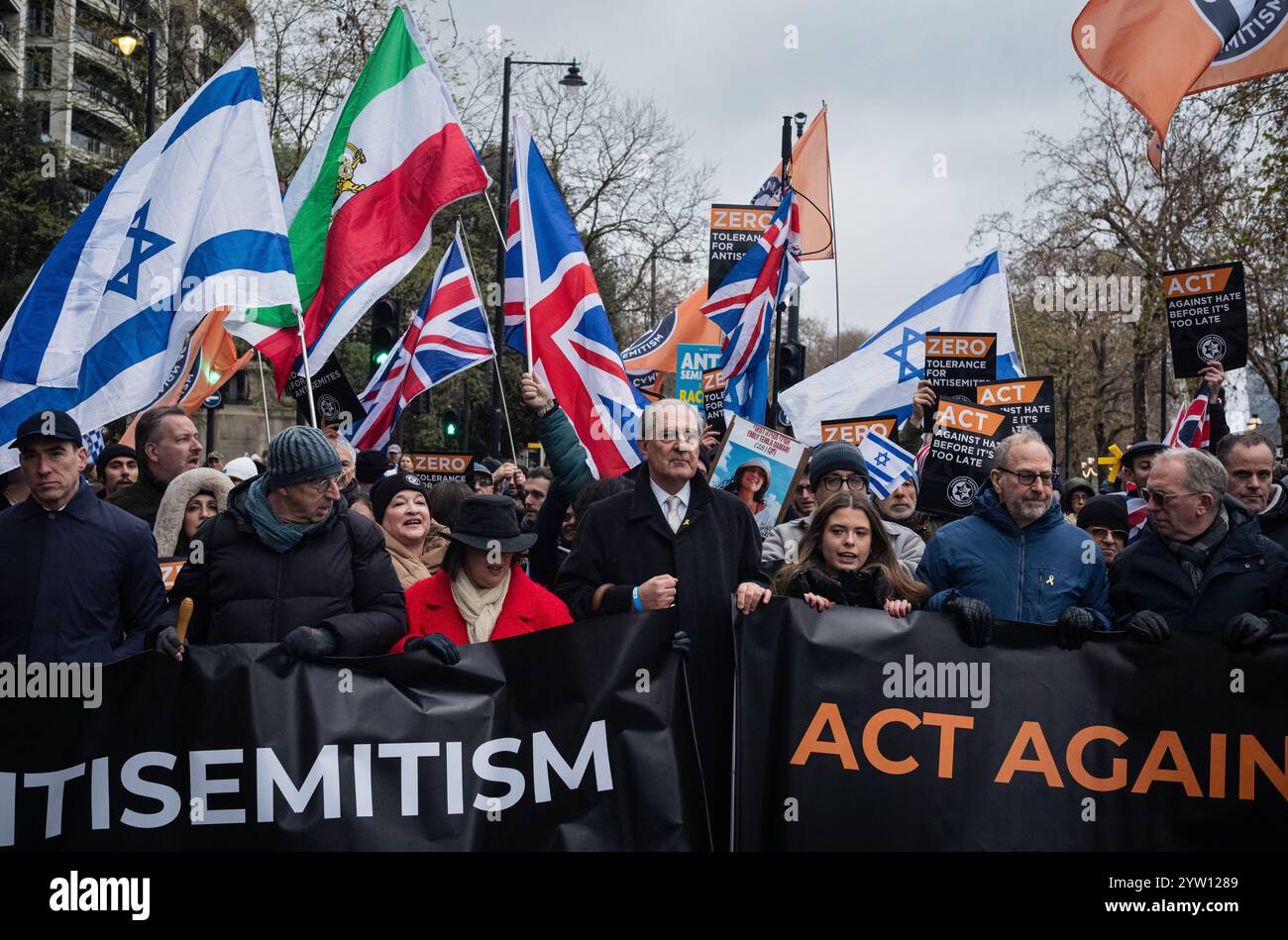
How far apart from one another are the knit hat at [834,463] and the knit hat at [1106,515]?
1891 mm

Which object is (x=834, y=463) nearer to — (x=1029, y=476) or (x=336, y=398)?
(x=1029, y=476)

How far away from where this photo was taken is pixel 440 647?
439 cm

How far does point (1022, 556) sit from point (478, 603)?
1954 mm

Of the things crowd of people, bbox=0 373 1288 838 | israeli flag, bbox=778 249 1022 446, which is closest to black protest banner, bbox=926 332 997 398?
israeli flag, bbox=778 249 1022 446

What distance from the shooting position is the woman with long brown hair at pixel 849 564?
4828 millimetres

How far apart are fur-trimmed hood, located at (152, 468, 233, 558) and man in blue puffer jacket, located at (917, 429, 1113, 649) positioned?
3.01 m

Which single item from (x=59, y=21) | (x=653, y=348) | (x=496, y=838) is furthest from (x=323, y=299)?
(x=59, y=21)

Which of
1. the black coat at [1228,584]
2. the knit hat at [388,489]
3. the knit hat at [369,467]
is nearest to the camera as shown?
the black coat at [1228,584]

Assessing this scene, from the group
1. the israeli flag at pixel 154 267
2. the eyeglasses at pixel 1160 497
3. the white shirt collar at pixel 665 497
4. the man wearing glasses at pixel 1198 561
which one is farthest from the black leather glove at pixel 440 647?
the israeli flag at pixel 154 267

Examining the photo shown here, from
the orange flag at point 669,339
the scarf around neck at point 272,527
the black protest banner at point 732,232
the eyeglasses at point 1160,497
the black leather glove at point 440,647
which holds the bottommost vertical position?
the black leather glove at point 440,647

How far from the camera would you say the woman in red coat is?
15.5 feet

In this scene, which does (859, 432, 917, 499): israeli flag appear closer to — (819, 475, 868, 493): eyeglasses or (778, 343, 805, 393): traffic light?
(819, 475, 868, 493): eyeglasses

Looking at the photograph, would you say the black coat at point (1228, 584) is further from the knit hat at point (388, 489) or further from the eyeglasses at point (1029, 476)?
the knit hat at point (388, 489)
